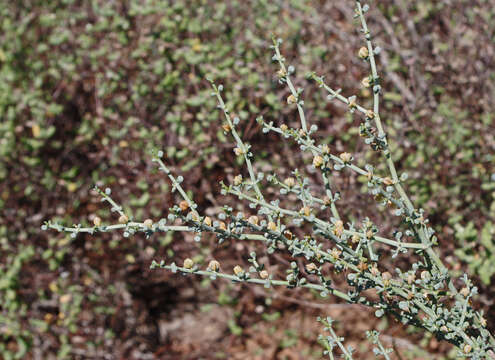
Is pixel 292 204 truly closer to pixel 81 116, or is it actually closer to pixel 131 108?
pixel 131 108

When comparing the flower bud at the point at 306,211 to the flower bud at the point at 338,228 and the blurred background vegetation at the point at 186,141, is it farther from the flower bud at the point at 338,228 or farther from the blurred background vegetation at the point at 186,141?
the blurred background vegetation at the point at 186,141

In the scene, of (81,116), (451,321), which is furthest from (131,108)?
(451,321)

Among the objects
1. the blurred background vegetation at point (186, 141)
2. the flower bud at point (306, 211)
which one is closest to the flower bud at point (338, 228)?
the flower bud at point (306, 211)

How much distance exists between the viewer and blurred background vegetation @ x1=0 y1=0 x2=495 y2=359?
3.49 m

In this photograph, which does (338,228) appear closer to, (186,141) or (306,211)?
(306,211)

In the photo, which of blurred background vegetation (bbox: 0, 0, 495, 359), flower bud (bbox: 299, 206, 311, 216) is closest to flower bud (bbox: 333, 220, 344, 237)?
flower bud (bbox: 299, 206, 311, 216)

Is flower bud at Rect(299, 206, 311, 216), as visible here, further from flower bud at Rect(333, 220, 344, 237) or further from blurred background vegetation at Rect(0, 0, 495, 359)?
blurred background vegetation at Rect(0, 0, 495, 359)

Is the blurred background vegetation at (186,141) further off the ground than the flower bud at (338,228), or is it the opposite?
the flower bud at (338,228)

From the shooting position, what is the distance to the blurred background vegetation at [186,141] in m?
3.49

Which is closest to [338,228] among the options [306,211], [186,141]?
[306,211]

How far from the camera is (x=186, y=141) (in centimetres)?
349

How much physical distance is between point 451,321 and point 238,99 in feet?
6.28

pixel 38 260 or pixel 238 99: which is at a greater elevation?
pixel 238 99

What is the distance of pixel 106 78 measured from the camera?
3893 mm
